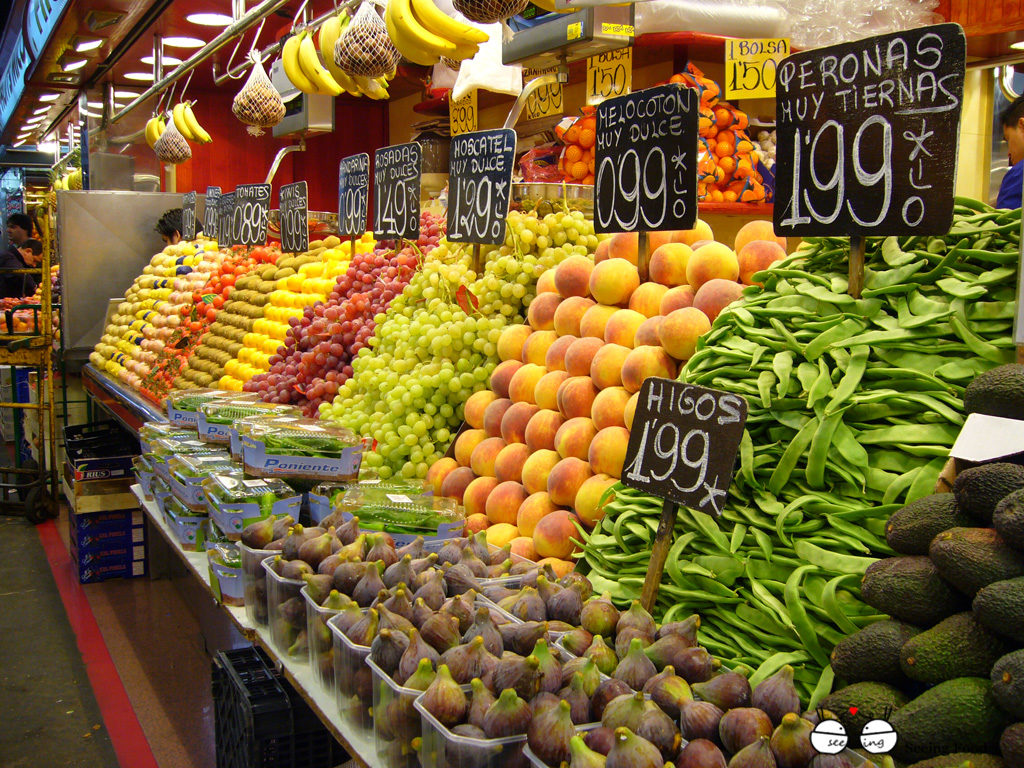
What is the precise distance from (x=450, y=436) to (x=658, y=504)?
1.14 m

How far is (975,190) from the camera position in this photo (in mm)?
6129

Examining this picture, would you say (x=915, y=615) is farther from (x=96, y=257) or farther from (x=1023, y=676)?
(x=96, y=257)

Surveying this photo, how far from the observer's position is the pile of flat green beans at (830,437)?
1.34 meters

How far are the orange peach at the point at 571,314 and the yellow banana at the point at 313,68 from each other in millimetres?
3682

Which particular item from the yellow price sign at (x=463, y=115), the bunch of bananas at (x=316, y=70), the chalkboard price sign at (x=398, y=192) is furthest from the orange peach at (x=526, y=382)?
the yellow price sign at (x=463, y=115)

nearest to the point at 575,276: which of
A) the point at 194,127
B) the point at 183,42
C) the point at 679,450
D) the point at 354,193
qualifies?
the point at 679,450

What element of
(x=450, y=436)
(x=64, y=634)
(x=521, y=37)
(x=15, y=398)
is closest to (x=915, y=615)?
(x=450, y=436)

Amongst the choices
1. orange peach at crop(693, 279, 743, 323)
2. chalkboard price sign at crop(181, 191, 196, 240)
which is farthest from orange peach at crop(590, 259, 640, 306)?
chalkboard price sign at crop(181, 191, 196, 240)

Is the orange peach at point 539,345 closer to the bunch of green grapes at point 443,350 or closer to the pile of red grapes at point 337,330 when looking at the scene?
the bunch of green grapes at point 443,350

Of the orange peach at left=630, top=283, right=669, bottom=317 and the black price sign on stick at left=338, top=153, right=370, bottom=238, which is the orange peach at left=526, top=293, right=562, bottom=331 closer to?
the orange peach at left=630, top=283, right=669, bottom=317

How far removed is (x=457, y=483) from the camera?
252 centimetres

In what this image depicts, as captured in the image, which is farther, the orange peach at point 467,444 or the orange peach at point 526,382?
the orange peach at point 467,444

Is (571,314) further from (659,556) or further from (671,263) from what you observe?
(659,556)

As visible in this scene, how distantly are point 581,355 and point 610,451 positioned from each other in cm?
36
